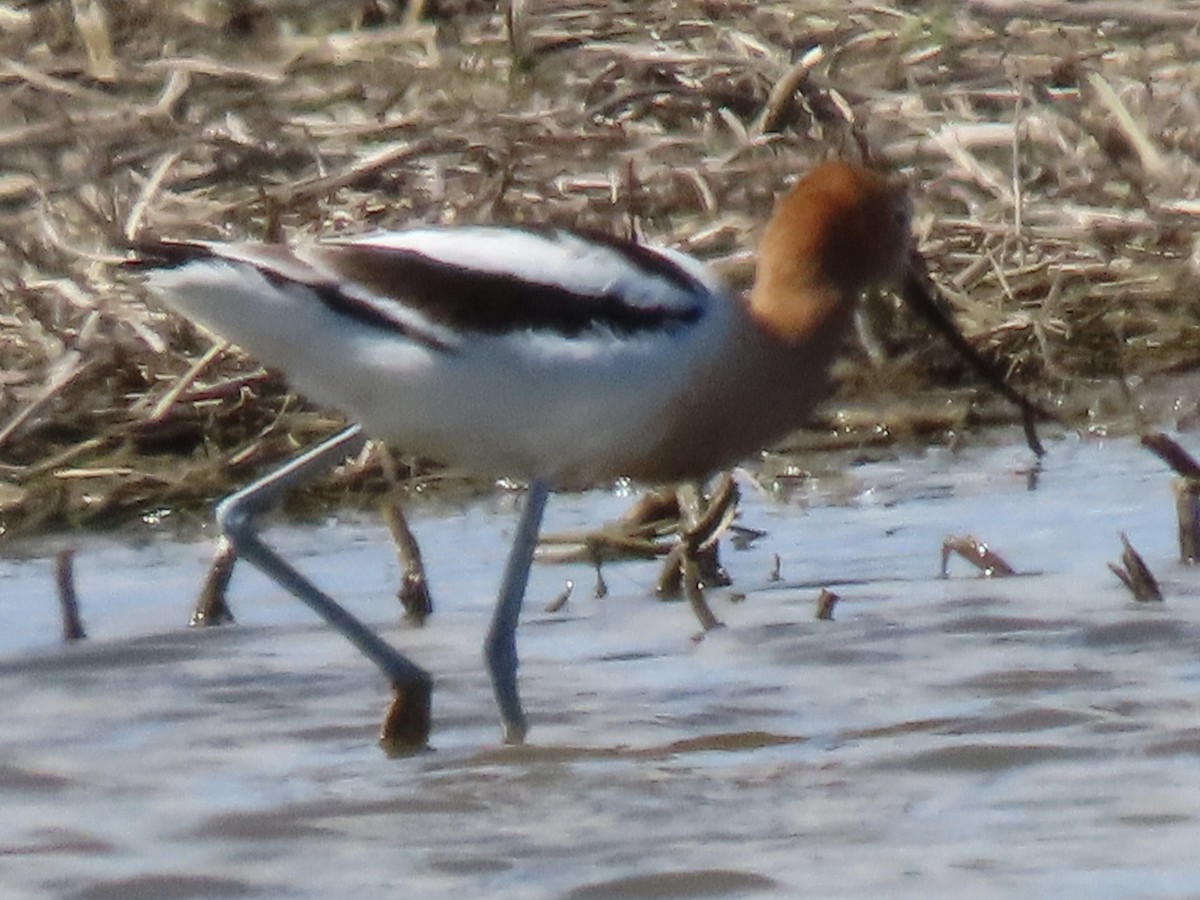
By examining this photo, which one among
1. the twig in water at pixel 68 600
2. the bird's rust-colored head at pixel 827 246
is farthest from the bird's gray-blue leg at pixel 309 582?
the bird's rust-colored head at pixel 827 246

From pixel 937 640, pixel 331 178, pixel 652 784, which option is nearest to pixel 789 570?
pixel 937 640

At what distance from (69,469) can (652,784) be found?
224 cm

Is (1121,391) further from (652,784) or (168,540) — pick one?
(652,784)

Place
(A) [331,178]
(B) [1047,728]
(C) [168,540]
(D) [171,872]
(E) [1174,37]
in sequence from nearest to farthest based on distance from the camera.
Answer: (D) [171,872]
(B) [1047,728]
(C) [168,540]
(A) [331,178]
(E) [1174,37]

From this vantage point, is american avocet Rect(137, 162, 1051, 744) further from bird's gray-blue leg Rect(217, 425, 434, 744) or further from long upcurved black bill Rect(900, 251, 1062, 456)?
long upcurved black bill Rect(900, 251, 1062, 456)

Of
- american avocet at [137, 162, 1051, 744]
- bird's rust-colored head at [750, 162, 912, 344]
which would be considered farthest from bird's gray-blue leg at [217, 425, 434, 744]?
bird's rust-colored head at [750, 162, 912, 344]

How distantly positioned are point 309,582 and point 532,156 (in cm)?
252

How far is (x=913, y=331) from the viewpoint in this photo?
6594mm

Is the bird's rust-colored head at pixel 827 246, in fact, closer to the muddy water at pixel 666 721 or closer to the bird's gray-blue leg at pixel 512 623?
the bird's gray-blue leg at pixel 512 623

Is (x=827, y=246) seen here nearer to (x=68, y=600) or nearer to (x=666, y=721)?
(x=666, y=721)

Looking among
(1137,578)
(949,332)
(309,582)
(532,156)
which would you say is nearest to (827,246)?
(949,332)

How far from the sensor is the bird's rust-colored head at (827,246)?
185 inches

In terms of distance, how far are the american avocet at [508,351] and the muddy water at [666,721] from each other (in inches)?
11.6

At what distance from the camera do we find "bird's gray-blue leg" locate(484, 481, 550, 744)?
4.48 meters
